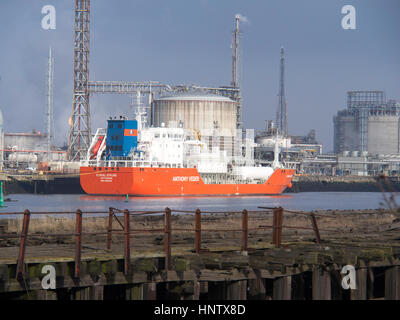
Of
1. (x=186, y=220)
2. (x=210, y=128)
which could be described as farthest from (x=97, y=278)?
(x=210, y=128)

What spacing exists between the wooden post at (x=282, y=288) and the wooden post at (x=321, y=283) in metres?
0.76

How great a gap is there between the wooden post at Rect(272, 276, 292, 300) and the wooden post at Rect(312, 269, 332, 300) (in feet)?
2.50

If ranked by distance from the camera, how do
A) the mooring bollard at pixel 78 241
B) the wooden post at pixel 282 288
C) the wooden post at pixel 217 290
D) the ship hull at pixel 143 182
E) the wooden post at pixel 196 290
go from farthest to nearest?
1. the ship hull at pixel 143 182
2. the wooden post at pixel 282 288
3. the wooden post at pixel 217 290
4. the wooden post at pixel 196 290
5. the mooring bollard at pixel 78 241

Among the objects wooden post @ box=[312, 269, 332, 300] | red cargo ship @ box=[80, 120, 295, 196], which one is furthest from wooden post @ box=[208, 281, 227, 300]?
red cargo ship @ box=[80, 120, 295, 196]

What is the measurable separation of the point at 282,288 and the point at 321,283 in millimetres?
1102

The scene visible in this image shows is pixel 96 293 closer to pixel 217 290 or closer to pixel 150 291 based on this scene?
pixel 150 291

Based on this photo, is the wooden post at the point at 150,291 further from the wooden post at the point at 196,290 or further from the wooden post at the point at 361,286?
the wooden post at the point at 361,286

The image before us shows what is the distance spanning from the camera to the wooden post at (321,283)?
61.0 ft

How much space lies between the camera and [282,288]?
18.2 metres

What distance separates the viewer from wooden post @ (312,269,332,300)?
1858cm

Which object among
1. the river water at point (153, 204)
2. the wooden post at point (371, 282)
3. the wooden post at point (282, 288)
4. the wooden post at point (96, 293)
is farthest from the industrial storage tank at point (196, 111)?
the wooden post at point (96, 293)

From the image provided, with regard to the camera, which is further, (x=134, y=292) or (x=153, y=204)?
(x=153, y=204)

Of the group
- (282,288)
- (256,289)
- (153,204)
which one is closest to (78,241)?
(256,289)
